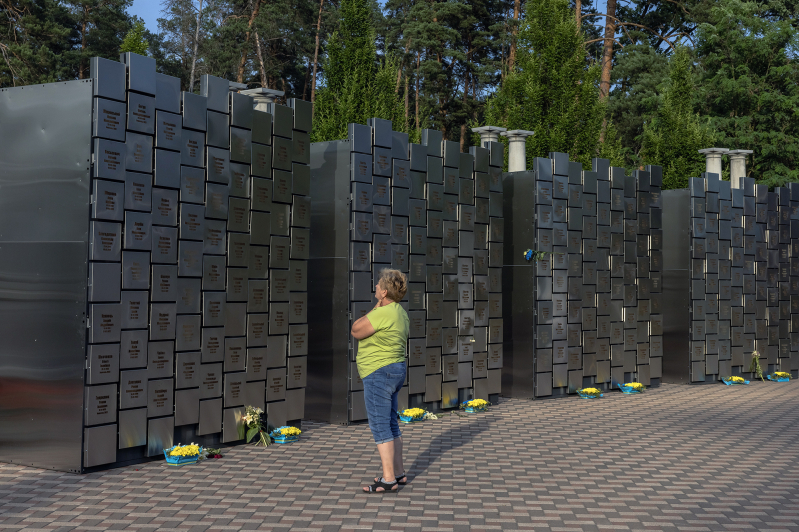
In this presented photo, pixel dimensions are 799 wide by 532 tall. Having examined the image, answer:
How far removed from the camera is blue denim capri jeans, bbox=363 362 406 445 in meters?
6.20

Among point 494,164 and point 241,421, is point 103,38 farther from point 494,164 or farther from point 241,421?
point 241,421

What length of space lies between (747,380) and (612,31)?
2021cm

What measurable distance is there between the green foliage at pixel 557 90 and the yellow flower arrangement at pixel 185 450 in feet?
49.4

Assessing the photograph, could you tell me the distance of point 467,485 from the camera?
6.71 m

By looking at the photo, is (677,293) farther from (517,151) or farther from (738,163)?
(517,151)

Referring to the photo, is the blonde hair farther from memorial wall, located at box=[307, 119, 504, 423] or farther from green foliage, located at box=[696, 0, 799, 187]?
green foliage, located at box=[696, 0, 799, 187]

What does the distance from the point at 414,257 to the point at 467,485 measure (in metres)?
4.26

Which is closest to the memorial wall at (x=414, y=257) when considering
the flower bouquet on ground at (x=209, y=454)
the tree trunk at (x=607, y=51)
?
the flower bouquet on ground at (x=209, y=454)

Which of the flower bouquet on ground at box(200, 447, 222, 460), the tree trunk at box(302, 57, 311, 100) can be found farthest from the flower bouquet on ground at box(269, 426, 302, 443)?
the tree trunk at box(302, 57, 311, 100)

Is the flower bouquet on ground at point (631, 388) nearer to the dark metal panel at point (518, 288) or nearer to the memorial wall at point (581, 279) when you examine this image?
the memorial wall at point (581, 279)

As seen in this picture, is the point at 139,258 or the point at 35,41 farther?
the point at 35,41

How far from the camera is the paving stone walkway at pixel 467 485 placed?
562 centimetres

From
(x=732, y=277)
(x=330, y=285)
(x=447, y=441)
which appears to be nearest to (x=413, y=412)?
(x=447, y=441)

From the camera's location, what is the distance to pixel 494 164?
38.7ft
